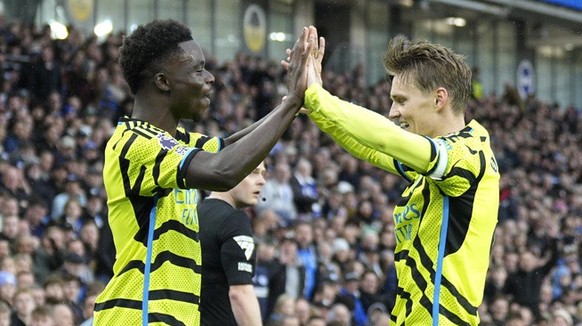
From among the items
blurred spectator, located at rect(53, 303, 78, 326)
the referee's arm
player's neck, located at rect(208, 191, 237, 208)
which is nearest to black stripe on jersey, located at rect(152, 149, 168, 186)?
the referee's arm

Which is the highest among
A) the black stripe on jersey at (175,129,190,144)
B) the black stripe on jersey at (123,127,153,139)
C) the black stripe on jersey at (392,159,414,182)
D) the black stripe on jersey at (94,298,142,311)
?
the black stripe on jersey at (123,127,153,139)

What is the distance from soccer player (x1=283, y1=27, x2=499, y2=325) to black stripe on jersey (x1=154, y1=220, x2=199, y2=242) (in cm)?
67

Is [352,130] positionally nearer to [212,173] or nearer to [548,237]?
[212,173]

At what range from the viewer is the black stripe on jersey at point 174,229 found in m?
4.55

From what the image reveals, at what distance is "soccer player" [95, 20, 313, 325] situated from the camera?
172 inches

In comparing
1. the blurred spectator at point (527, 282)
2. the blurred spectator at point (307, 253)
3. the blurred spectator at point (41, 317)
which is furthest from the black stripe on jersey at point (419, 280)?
the blurred spectator at point (527, 282)

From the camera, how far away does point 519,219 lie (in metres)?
19.1

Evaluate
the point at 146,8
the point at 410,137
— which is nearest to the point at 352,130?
the point at 410,137

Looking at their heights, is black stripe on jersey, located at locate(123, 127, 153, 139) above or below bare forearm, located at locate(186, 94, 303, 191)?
above

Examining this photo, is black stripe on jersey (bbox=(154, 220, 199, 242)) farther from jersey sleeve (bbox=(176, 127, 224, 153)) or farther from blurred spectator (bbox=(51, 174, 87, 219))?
blurred spectator (bbox=(51, 174, 87, 219))

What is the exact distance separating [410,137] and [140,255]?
1.15m

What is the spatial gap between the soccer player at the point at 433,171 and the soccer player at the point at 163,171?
292 millimetres

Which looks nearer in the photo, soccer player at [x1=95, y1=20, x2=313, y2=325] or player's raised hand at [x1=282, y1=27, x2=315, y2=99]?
soccer player at [x1=95, y1=20, x2=313, y2=325]

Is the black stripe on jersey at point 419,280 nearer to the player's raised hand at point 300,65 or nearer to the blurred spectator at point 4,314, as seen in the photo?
the player's raised hand at point 300,65
